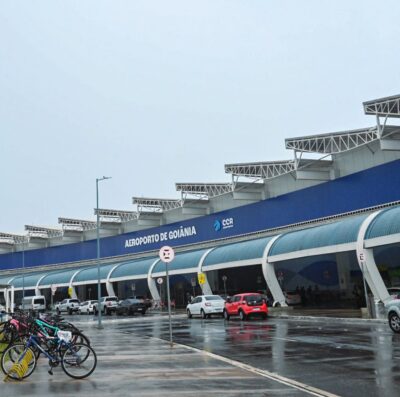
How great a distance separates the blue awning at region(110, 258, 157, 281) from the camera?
59481 millimetres

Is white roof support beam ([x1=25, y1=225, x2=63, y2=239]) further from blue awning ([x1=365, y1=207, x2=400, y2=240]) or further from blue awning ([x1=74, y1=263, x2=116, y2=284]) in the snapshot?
blue awning ([x1=365, y1=207, x2=400, y2=240])

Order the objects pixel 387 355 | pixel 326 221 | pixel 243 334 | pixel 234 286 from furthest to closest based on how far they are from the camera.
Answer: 1. pixel 234 286
2. pixel 326 221
3. pixel 243 334
4. pixel 387 355

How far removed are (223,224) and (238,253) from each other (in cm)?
1025

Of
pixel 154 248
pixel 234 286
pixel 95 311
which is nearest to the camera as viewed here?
pixel 95 311

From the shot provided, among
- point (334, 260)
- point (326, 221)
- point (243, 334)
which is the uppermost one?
point (326, 221)

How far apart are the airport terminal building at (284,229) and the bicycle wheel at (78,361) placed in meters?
21.8

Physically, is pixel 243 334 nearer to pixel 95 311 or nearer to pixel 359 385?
pixel 359 385

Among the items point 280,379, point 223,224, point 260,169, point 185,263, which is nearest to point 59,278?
point 185,263

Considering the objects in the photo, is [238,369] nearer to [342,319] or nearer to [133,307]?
[342,319]

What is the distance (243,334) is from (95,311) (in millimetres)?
34677

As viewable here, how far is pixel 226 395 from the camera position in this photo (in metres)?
8.52

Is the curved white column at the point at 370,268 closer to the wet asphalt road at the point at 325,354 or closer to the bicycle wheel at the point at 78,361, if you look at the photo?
the wet asphalt road at the point at 325,354

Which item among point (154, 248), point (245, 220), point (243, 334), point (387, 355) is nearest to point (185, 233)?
point (154, 248)

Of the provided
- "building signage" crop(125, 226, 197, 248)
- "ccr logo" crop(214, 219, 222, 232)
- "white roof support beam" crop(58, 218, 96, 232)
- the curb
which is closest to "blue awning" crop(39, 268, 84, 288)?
"white roof support beam" crop(58, 218, 96, 232)
